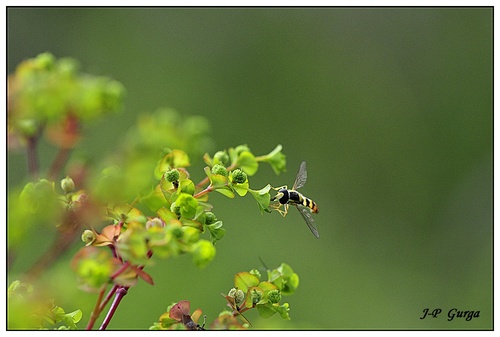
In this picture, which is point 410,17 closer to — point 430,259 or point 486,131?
point 486,131

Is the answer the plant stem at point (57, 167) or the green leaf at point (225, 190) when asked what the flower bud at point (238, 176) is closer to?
the green leaf at point (225, 190)

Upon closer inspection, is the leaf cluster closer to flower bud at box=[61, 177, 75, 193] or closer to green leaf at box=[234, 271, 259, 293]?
green leaf at box=[234, 271, 259, 293]

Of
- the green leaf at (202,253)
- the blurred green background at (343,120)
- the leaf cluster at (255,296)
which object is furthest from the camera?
the blurred green background at (343,120)

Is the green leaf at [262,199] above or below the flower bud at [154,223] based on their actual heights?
below

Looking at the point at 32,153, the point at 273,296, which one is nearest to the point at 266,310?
the point at 273,296

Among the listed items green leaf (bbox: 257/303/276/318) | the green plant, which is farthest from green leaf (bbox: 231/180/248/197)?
green leaf (bbox: 257/303/276/318)

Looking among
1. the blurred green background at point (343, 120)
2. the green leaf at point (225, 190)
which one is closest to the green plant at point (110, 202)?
the green leaf at point (225, 190)

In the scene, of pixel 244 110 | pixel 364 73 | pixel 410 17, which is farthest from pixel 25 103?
pixel 410 17

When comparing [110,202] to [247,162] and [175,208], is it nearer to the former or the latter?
[175,208]
